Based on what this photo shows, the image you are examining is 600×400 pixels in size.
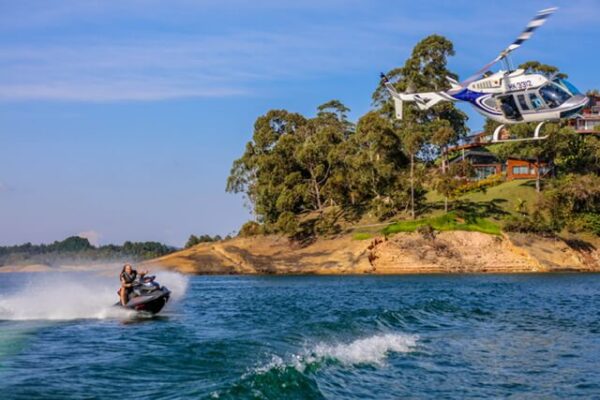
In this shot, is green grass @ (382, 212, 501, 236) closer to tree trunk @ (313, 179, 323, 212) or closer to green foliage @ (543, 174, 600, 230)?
green foliage @ (543, 174, 600, 230)

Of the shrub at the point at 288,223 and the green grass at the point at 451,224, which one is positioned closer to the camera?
the green grass at the point at 451,224

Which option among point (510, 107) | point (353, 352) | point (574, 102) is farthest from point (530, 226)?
point (353, 352)

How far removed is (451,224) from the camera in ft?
275

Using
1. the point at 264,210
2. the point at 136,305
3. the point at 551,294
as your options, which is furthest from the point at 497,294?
the point at 264,210

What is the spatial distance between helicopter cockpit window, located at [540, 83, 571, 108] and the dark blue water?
35.3ft

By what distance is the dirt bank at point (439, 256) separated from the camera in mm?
79812

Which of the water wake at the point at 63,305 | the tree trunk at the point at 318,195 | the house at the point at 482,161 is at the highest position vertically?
the house at the point at 482,161

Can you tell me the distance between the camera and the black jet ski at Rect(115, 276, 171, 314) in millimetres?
34906

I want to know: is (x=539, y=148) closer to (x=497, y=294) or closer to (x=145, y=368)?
(x=497, y=294)

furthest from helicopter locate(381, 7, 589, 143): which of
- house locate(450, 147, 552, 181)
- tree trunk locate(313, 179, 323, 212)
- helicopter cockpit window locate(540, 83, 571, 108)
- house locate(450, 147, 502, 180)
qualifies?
house locate(450, 147, 502, 180)

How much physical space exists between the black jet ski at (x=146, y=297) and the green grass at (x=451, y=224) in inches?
2014

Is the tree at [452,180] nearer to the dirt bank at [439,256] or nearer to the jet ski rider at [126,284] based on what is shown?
the dirt bank at [439,256]

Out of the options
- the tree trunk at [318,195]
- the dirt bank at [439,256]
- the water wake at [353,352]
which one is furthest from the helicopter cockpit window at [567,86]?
the tree trunk at [318,195]

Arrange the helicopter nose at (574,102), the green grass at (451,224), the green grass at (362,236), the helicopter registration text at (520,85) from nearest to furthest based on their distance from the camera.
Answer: the helicopter nose at (574,102)
the helicopter registration text at (520,85)
the green grass at (451,224)
the green grass at (362,236)
